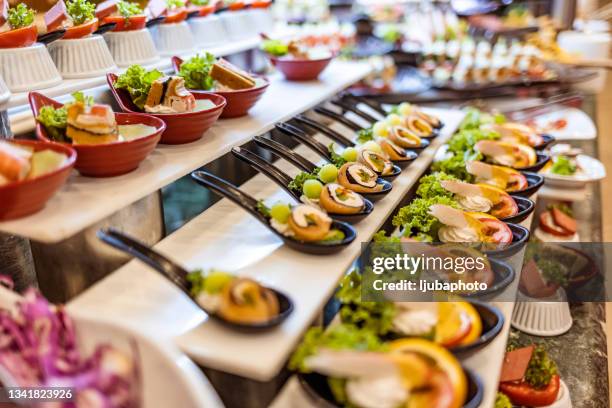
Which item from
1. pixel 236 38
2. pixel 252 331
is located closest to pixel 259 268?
pixel 252 331

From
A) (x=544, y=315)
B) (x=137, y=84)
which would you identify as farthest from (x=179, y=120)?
(x=544, y=315)

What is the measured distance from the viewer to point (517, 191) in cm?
256

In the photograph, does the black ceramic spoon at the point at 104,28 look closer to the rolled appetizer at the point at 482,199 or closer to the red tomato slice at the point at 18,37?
the red tomato slice at the point at 18,37

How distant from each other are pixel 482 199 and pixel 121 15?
5.51 ft

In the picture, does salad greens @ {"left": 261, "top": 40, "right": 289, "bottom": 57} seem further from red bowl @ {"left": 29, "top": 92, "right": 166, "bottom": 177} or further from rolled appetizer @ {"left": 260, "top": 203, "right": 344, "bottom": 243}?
rolled appetizer @ {"left": 260, "top": 203, "right": 344, "bottom": 243}

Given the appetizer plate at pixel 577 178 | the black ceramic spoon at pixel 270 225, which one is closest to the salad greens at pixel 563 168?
the appetizer plate at pixel 577 178

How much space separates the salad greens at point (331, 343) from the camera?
1.42m

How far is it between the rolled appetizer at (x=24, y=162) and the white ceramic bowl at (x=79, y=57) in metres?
0.71

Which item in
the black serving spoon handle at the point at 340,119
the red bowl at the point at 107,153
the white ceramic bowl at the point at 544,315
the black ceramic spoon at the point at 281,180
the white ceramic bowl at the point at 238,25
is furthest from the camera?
the white ceramic bowl at the point at 238,25

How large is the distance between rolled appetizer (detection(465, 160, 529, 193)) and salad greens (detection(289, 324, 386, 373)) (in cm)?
132

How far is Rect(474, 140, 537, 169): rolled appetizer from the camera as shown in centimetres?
282

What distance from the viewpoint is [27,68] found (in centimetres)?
204

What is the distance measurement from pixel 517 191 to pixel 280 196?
1.04m

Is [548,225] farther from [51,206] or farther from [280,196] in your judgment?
[51,206]
